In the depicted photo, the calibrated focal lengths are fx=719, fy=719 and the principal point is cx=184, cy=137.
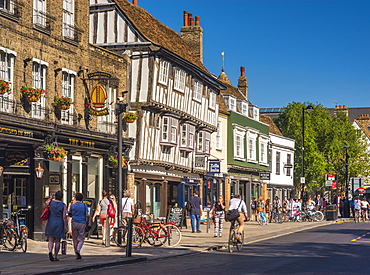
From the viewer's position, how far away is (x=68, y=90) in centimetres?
2755

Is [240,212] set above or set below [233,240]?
above

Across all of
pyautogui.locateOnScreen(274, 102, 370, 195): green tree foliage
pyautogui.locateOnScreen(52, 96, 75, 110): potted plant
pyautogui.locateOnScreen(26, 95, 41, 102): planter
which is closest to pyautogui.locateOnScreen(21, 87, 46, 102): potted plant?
pyautogui.locateOnScreen(26, 95, 41, 102): planter

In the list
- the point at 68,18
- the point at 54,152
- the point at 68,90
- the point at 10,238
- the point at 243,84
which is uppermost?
the point at 243,84

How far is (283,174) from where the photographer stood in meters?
62.8

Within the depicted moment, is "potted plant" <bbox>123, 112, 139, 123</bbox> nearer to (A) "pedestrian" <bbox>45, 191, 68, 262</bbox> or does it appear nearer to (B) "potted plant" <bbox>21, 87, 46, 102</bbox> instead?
(B) "potted plant" <bbox>21, 87, 46, 102</bbox>

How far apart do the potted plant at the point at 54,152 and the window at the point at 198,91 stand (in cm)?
1622

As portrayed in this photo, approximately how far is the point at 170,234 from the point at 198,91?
1929 centimetres

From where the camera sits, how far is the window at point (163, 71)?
34953 millimetres

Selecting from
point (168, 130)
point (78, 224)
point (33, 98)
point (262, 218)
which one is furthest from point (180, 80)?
point (78, 224)

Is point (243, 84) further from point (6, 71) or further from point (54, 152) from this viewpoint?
point (6, 71)

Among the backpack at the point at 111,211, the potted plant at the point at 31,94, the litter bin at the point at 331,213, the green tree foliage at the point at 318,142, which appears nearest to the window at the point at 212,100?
the litter bin at the point at 331,213

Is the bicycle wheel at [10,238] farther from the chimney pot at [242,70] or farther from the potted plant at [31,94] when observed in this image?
the chimney pot at [242,70]

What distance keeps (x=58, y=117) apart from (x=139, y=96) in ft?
26.4

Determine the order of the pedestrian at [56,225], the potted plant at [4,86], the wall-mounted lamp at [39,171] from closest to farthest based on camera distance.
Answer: the pedestrian at [56,225] → the potted plant at [4,86] → the wall-mounted lamp at [39,171]
